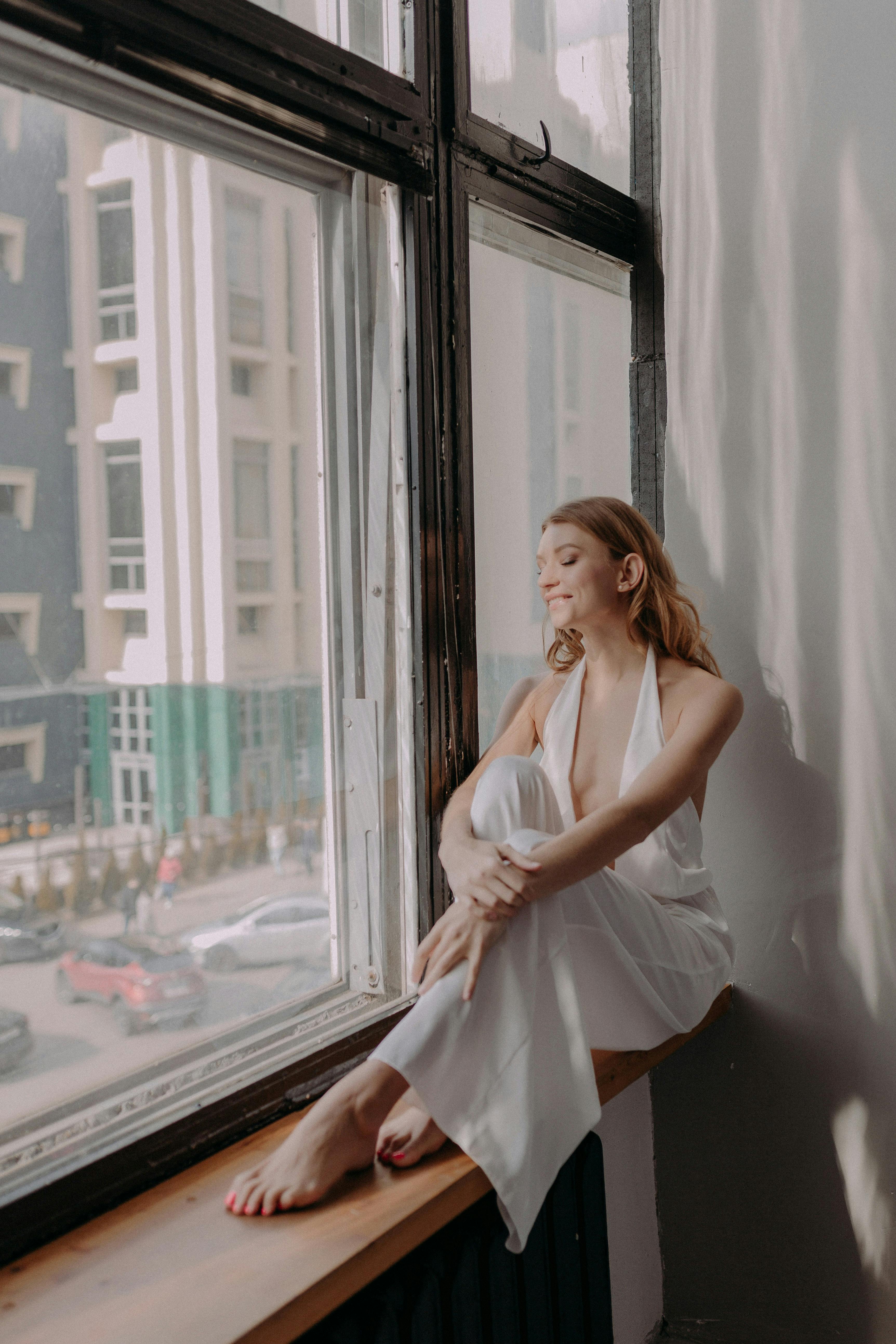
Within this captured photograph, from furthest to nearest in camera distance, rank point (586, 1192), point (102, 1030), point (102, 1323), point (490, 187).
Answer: point (490, 187) < point (586, 1192) < point (102, 1030) < point (102, 1323)

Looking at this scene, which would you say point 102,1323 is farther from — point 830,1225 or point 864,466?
point 864,466

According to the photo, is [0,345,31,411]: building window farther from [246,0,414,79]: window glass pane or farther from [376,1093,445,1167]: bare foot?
[376,1093,445,1167]: bare foot

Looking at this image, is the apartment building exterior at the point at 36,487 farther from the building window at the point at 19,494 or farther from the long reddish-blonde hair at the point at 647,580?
the long reddish-blonde hair at the point at 647,580

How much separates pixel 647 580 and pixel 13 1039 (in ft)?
3.53

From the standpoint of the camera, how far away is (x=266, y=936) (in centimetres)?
139

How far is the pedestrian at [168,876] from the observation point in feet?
4.11

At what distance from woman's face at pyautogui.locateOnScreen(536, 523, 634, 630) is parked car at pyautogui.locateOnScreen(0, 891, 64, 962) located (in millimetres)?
867

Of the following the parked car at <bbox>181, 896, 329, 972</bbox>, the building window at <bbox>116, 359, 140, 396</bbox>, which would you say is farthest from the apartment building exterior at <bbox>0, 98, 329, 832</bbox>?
the parked car at <bbox>181, 896, 329, 972</bbox>

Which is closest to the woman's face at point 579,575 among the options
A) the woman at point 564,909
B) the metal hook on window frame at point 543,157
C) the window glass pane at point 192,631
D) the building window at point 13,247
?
the woman at point 564,909

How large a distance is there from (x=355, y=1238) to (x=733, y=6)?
194 cm

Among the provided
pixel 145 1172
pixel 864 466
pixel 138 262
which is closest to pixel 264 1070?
pixel 145 1172

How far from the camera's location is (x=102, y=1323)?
963 mm

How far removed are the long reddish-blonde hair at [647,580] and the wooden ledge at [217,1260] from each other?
2.71 feet

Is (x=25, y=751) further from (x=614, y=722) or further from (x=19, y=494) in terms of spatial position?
(x=614, y=722)
